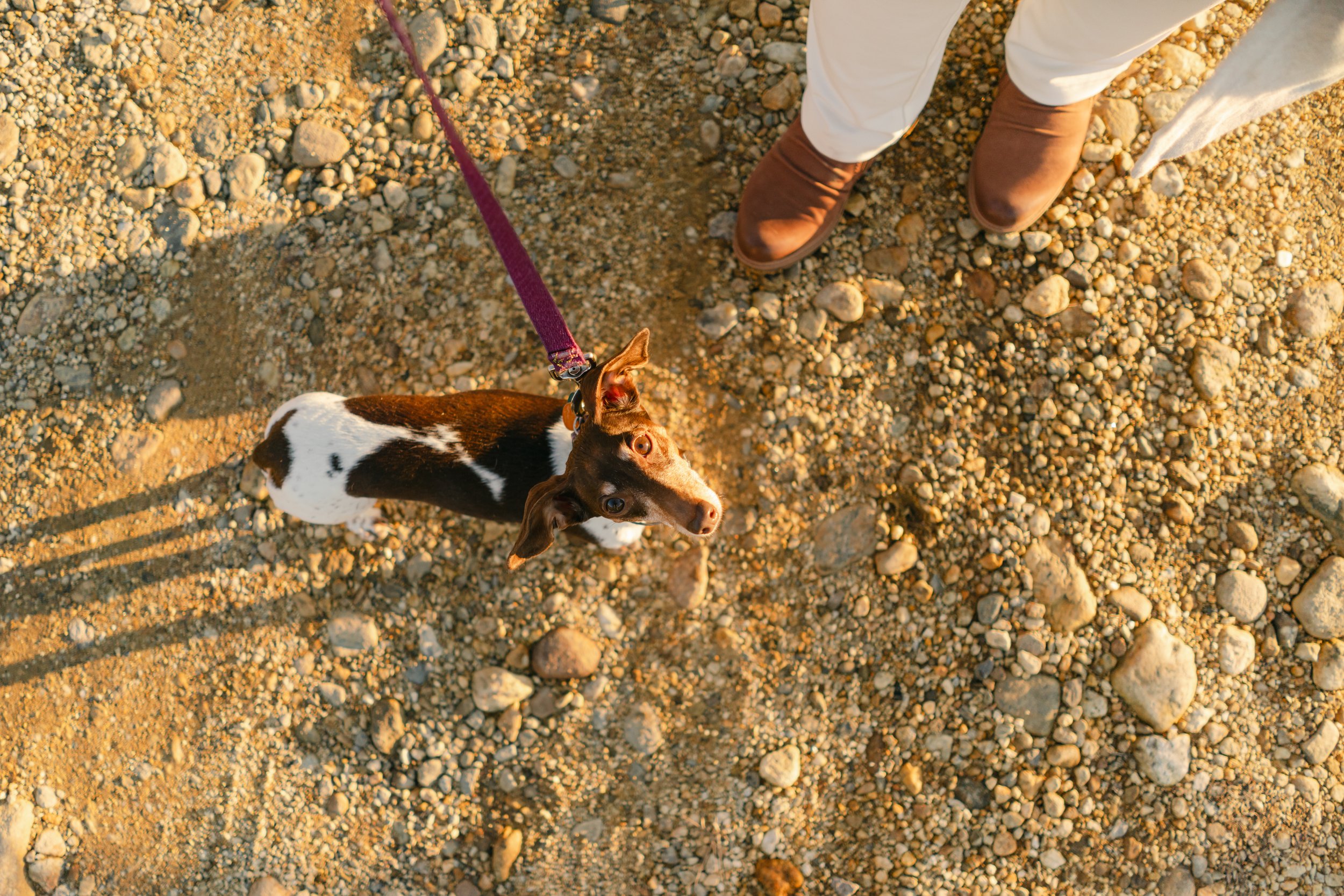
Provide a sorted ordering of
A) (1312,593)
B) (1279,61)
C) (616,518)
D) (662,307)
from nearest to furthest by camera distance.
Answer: (1279,61), (616,518), (1312,593), (662,307)

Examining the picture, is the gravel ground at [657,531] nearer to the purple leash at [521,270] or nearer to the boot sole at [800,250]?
the boot sole at [800,250]

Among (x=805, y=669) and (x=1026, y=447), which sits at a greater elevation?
(x=1026, y=447)

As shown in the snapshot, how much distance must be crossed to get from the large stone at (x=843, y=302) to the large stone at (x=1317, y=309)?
221 cm

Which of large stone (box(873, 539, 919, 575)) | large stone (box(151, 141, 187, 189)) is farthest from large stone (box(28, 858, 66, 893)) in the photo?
large stone (box(873, 539, 919, 575))

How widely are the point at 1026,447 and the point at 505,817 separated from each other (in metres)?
3.29

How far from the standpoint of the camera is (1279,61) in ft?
8.53

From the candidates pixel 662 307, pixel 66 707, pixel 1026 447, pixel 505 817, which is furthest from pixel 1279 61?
pixel 66 707

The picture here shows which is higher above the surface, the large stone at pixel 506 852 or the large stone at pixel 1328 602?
the large stone at pixel 1328 602

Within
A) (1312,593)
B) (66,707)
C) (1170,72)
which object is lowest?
(66,707)

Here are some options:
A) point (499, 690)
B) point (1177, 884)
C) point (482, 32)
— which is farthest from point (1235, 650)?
point (482, 32)

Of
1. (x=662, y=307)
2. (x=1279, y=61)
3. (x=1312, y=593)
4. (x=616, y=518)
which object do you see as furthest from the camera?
(x=662, y=307)

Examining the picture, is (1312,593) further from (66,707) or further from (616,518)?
(66,707)

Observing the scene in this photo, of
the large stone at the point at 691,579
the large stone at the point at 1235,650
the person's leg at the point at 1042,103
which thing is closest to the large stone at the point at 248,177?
the large stone at the point at 691,579

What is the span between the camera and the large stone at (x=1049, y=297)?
420 cm
